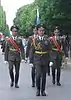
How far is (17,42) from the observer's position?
1409cm

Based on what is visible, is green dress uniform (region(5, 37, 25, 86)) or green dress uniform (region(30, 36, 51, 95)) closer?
green dress uniform (region(30, 36, 51, 95))

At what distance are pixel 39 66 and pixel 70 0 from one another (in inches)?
616

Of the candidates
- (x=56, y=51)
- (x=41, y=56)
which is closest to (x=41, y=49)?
(x=41, y=56)

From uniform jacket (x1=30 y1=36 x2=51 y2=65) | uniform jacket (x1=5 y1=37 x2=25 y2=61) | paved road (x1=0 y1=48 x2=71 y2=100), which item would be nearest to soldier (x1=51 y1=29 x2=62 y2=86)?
paved road (x1=0 y1=48 x2=71 y2=100)

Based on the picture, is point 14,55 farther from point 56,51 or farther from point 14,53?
point 56,51

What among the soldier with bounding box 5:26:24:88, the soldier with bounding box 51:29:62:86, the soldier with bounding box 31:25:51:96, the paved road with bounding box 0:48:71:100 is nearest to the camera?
the soldier with bounding box 31:25:51:96

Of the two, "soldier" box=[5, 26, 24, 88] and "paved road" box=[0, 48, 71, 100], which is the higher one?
"soldier" box=[5, 26, 24, 88]

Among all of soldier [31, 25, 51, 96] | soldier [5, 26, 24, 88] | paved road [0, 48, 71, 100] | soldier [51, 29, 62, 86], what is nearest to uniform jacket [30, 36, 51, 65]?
soldier [31, 25, 51, 96]

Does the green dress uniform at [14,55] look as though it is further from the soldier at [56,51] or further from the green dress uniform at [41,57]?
the green dress uniform at [41,57]

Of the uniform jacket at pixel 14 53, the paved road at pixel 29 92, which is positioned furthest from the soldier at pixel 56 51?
the uniform jacket at pixel 14 53

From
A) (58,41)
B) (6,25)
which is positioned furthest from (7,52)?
(6,25)

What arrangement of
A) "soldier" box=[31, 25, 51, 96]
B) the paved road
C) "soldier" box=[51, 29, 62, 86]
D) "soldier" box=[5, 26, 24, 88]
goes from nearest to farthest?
"soldier" box=[31, 25, 51, 96], the paved road, "soldier" box=[5, 26, 24, 88], "soldier" box=[51, 29, 62, 86]

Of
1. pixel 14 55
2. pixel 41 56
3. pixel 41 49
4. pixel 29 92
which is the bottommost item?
pixel 29 92

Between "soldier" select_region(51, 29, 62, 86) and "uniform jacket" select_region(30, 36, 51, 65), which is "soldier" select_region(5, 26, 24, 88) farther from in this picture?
"uniform jacket" select_region(30, 36, 51, 65)
